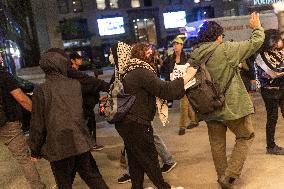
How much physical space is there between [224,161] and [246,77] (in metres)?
3.20

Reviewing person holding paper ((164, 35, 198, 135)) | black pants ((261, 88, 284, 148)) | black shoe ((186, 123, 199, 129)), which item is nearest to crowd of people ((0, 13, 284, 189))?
black pants ((261, 88, 284, 148))

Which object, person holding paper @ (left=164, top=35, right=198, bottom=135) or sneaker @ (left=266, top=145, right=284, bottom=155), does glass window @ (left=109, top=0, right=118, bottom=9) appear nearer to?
person holding paper @ (left=164, top=35, right=198, bottom=135)

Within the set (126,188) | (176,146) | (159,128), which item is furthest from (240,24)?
(126,188)

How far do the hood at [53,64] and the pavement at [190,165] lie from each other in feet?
6.82

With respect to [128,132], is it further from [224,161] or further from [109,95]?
[224,161]

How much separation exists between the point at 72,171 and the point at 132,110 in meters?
0.84

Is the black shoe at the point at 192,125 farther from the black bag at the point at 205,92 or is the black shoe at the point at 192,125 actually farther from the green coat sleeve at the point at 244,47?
the green coat sleeve at the point at 244,47

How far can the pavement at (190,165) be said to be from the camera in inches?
199

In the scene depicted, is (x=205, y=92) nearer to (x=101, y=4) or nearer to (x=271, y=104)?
(x=271, y=104)

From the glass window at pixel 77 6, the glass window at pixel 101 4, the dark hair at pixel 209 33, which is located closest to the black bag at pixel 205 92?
the dark hair at pixel 209 33

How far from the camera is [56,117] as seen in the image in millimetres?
3850

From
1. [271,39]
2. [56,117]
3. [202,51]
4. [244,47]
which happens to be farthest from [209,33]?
[56,117]

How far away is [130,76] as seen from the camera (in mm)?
4258

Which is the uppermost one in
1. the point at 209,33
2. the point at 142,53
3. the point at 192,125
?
the point at 209,33
